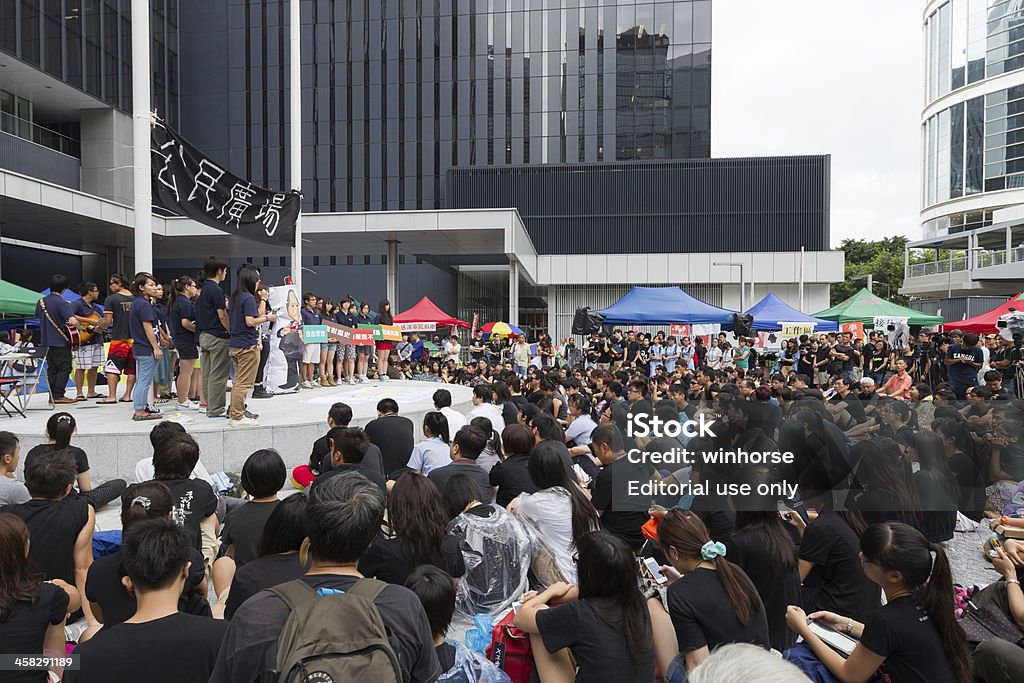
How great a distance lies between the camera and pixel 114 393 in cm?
953

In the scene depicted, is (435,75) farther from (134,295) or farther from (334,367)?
(134,295)

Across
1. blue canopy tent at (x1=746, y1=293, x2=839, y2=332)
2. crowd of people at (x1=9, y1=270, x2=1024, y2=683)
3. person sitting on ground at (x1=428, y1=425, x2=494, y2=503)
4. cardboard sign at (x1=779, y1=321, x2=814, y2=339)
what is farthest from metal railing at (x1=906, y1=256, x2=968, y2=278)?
person sitting on ground at (x1=428, y1=425, x2=494, y2=503)

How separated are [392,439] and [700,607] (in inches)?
150

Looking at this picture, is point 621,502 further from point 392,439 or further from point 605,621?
point 392,439

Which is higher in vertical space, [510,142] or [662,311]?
[510,142]

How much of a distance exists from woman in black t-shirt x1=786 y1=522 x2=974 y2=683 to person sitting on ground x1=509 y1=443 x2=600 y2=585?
1790mm

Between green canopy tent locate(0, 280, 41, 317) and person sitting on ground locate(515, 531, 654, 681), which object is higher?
green canopy tent locate(0, 280, 41, 317)

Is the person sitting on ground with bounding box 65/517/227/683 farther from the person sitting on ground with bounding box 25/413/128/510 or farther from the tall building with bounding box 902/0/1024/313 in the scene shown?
the tall building with bounding box 902/0/1024/313

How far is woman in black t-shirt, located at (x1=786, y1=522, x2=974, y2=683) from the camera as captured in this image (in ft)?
8.77

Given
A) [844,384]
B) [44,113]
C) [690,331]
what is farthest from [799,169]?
[44,113]

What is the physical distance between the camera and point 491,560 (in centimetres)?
426

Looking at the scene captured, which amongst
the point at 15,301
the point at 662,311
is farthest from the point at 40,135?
the point at 662,311

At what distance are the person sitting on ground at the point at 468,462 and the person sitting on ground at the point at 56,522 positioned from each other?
221cm

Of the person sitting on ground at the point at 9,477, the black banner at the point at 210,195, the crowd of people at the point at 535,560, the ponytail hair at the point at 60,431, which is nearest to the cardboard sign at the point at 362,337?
the black banner at the point at 210,195
